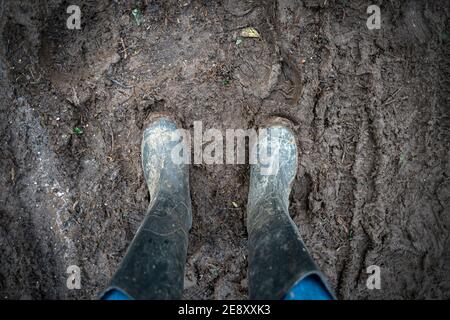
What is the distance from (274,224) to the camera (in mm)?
1612

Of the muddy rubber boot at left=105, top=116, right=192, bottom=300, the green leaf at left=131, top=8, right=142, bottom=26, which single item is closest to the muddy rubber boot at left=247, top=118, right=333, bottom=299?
the muddy rubber boot at left=105, top=116, right=192, bottom=300

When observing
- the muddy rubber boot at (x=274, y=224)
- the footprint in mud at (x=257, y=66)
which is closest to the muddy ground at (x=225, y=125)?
the footprint in mud at (x=257, y=66)

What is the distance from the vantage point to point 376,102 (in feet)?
6.68

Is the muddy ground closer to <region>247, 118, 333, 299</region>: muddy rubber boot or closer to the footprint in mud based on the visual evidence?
the footprint in mud

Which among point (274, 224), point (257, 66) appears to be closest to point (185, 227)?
point (274, 224)

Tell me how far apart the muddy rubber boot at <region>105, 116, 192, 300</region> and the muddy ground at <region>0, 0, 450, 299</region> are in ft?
0.41

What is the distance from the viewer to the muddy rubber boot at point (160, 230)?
4.36ft

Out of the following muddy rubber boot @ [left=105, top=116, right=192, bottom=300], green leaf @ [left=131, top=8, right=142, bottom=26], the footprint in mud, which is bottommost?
muddy rubber boot @ [left=105, top=116, right=192, bottom=300]

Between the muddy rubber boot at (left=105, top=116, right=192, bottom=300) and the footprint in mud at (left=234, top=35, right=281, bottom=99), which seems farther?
the footprint in mud at (left=234, top=35, right=281, bottom=99)

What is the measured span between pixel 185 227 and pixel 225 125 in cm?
65

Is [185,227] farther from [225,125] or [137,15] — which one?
[137,15]

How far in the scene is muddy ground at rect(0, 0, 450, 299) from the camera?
2.02 m

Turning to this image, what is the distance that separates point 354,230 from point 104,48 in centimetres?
175
